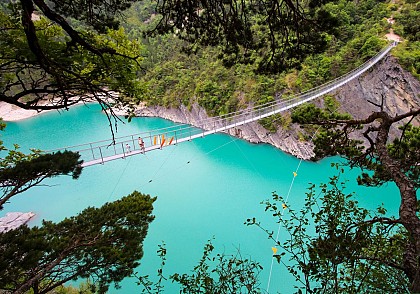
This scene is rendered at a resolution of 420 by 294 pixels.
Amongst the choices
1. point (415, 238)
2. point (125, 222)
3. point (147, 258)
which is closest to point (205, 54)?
point (147, 258)

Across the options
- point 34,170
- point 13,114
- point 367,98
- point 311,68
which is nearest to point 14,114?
point 13,114

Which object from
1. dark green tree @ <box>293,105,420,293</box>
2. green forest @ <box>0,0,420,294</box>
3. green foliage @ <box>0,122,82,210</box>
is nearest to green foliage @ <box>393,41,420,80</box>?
green forest @ <box>0,0,420,294</box>

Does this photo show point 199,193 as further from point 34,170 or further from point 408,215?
point 408,215

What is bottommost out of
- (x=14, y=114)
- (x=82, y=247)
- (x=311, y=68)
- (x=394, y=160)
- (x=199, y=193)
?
(x=199, y=193)

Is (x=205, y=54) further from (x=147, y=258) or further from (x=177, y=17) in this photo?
(x=177, y=17)

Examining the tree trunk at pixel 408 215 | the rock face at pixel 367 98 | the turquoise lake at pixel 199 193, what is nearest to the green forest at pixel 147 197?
the tree trunk at pixel 408 215

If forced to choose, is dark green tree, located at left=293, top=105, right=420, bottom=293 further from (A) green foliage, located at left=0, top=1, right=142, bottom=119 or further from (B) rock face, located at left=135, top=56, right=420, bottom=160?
(B) rock face, located at left=135, top=56, right=420, bottom=160
